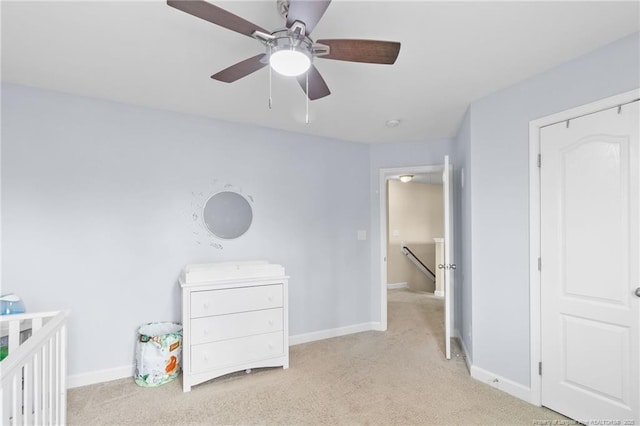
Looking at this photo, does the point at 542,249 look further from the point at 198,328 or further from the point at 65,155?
the point at 65,155

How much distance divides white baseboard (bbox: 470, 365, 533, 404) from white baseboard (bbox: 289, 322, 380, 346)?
1.46 meters

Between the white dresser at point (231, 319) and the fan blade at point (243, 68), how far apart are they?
158 centimetres

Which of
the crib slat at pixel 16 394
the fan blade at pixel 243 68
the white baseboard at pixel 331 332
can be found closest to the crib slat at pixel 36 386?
the crib slat at pixel 16 394

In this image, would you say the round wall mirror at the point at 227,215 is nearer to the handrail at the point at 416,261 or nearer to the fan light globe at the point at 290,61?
the fan light globe at the point at 290,61

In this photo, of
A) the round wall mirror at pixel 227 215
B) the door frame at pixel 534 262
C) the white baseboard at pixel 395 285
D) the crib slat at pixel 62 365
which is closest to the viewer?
the crib slat at pixel 62 365

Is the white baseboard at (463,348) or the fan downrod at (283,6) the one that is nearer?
the fan downrod at (283,6)

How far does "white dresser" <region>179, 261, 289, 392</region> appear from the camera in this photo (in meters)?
2.69

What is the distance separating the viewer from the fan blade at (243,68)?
1.65 meters

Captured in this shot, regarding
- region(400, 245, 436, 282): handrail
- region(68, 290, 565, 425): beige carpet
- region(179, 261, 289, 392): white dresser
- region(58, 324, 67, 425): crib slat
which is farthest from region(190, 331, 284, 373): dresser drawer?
region(400, 245, 436, 282): handrail

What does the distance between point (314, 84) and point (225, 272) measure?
1713 millimetres

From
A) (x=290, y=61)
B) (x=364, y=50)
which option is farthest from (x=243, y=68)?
(x=364, y=50)

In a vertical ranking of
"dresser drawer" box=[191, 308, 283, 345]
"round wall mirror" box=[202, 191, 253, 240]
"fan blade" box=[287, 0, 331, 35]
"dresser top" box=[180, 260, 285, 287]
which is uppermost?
"fan blade" box=[287, 0, 331, 35]

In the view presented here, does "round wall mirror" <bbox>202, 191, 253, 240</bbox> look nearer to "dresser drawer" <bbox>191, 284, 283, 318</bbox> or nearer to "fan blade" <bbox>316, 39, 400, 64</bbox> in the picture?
"dresser drawer" <bbox>191, 284, 283, 318</bbox>

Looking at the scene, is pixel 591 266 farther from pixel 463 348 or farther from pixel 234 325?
pixel 234 325
